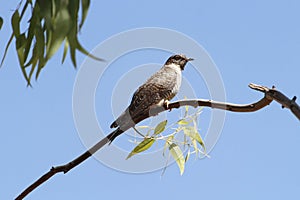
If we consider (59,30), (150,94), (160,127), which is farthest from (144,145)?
(150,94)

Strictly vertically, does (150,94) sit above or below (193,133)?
above

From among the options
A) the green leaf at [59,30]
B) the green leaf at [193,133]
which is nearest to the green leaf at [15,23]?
the green leaf at [59,30]

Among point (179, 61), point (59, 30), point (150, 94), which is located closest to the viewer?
point (59, 30)

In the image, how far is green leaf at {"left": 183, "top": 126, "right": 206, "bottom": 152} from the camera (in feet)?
6.26

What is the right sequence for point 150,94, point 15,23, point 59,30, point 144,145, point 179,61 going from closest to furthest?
point 59,30, point 15,23, point 144,145, point 150,94, point 179,61

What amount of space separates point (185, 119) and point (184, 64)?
1455mm

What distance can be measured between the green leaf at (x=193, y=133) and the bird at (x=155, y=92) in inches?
12.2

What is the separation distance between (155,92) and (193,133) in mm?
1025

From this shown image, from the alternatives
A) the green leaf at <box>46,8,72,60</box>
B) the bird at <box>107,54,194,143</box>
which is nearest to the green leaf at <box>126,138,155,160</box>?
the bird at <box>107,54,194,143</box>

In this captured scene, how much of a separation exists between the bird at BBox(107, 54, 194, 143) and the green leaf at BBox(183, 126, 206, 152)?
31cm

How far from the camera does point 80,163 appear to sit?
1.54m

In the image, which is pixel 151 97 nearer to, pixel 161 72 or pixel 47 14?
pixel 161 72

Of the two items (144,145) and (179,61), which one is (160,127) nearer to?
(144,145)

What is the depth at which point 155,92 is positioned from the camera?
9.58ft
